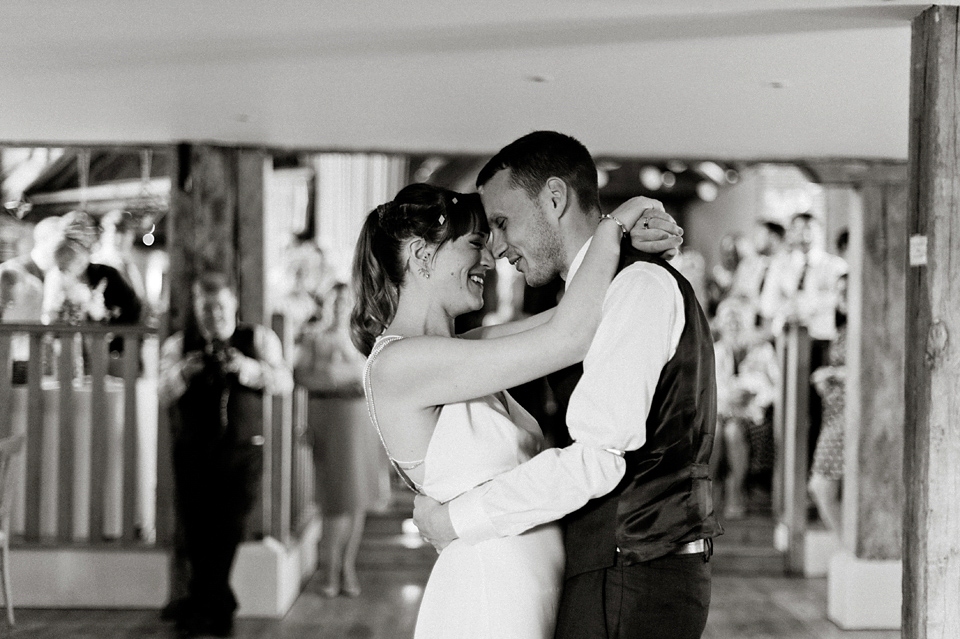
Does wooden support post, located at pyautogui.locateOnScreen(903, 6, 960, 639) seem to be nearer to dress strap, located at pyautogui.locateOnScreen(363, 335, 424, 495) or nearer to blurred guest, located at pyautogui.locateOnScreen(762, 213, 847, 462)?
dress strap, located at pyautogui.locateOnScreen(363, 335, 424, 495)

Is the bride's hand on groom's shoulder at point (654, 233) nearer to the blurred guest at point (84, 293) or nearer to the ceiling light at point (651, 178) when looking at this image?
the blurred guest at point (84, 293)

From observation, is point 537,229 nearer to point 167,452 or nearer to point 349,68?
point 349,68

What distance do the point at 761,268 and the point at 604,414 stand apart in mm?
5928

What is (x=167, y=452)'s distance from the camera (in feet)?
17.4

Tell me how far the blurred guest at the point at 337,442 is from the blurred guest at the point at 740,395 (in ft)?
8.02

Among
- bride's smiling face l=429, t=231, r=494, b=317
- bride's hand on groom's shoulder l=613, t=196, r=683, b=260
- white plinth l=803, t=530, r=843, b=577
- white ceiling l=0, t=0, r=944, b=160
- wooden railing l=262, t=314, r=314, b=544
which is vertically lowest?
white plinth l=803, t=530, r=843, b=577

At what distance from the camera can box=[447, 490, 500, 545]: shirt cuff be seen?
187 centimetres

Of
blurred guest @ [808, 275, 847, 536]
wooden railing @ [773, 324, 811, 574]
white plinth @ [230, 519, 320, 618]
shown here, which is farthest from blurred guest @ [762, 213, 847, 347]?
white plinth @ [230, 519, 320, 618]

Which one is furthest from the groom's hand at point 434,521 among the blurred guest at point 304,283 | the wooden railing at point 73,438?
the blurred guest at point 304,283

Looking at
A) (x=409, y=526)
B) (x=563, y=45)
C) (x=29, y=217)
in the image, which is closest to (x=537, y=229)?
(x=563, y=45)

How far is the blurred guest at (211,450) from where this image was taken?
475cm

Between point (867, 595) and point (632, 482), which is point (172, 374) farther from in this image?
point (867, 595)

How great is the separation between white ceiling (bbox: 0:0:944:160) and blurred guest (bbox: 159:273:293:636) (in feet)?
3.21

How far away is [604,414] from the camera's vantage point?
1744 mm
